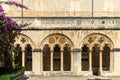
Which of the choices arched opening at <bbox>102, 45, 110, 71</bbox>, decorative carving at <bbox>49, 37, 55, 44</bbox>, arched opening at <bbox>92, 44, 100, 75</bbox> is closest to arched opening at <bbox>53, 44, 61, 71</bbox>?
decorative carving at <bbox>49, 37, 55, 44</bbox>

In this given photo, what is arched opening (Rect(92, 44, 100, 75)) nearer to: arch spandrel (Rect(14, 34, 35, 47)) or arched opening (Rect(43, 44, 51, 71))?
arched opening (Rect(43, 44, 51, 71))

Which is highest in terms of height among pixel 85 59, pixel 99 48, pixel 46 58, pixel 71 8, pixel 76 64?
pixel 71 8

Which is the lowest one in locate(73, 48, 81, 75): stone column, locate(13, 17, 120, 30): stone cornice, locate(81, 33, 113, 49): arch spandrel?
locate(73, 48, 81, 75): stone column

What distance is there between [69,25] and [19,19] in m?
3.74

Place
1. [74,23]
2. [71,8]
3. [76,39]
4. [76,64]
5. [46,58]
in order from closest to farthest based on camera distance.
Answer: [76,64] → [74,23] → [76,39] → [46,58] → [71,8]

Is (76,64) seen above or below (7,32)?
below

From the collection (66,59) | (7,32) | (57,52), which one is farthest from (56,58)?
(7,32)

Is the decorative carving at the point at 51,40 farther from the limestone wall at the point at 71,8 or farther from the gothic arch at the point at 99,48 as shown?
the limestone wall at the point at 71,8

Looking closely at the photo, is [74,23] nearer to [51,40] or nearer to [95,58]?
[51,40]

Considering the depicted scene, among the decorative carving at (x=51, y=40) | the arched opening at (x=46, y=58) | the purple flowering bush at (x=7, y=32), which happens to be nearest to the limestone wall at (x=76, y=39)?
the decorative carving at (x=51, y=40)

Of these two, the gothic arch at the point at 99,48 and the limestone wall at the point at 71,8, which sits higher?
the limestone wall at the point at 71,8

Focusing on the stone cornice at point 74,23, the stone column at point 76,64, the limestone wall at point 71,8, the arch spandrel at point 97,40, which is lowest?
the stone column at point 76,64

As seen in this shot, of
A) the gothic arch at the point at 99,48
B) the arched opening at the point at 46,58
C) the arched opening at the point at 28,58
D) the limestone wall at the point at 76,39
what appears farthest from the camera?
the arched opening at the point at 28,58

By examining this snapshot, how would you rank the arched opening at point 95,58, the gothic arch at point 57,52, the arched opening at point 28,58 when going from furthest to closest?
1. the arched opening at point 28,58
2. the arched opening at point 95,58
3. the gothic arch at point 57,52
